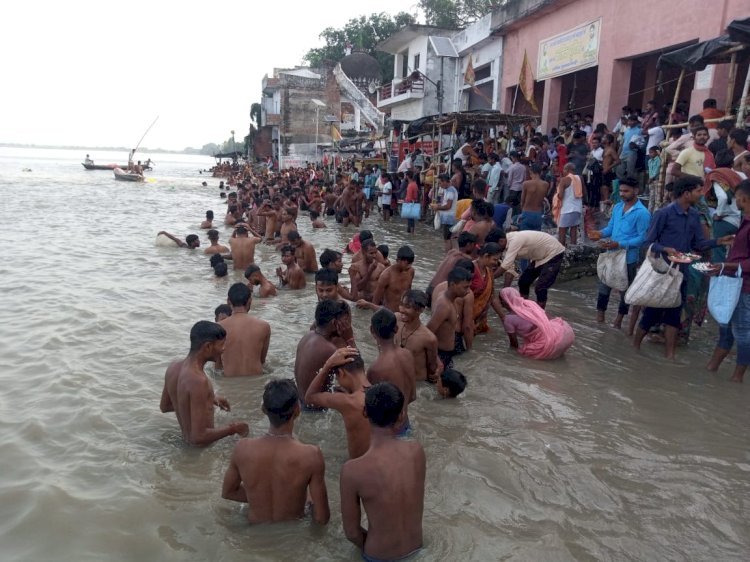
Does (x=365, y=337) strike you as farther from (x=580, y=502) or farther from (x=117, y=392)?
(x=580, y=502)

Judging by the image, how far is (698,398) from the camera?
5.13m

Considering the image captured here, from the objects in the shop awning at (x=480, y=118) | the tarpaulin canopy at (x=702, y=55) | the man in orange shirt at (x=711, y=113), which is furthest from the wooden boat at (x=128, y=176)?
the man in orange shirt at (x=711, y=113)

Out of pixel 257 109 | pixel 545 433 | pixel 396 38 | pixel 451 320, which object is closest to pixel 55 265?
pixel 451 320

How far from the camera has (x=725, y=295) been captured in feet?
16.4

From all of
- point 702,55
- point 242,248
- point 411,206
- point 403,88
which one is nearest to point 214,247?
point 242,248

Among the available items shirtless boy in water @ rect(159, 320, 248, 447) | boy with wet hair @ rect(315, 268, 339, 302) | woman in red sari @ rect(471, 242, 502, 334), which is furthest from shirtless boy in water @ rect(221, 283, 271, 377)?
woman in red sari @ rect(471, 242, 502, 334)

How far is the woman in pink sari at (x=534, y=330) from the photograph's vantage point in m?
6.05

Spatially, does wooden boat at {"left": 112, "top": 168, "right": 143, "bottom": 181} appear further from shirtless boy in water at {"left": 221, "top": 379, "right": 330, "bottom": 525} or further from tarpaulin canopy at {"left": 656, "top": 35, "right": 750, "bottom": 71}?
shirtless boy in water at {"left": 221, "top": 379, "right": 330, "bottom": 525}

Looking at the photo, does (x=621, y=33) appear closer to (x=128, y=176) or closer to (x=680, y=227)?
(x=680, y=227)

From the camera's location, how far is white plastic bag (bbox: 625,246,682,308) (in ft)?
18.3

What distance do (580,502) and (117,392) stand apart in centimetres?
393

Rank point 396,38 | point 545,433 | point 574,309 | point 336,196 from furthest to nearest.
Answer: point 396,38 < point 336,196 < point 574,309 < point 545,433

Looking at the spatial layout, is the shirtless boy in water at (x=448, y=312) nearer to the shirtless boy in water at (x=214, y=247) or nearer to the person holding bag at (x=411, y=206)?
the shirtless boy in water at (x=214, y=247)

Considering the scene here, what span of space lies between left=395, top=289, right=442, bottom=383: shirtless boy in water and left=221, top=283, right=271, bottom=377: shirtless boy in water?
50.8 inches
